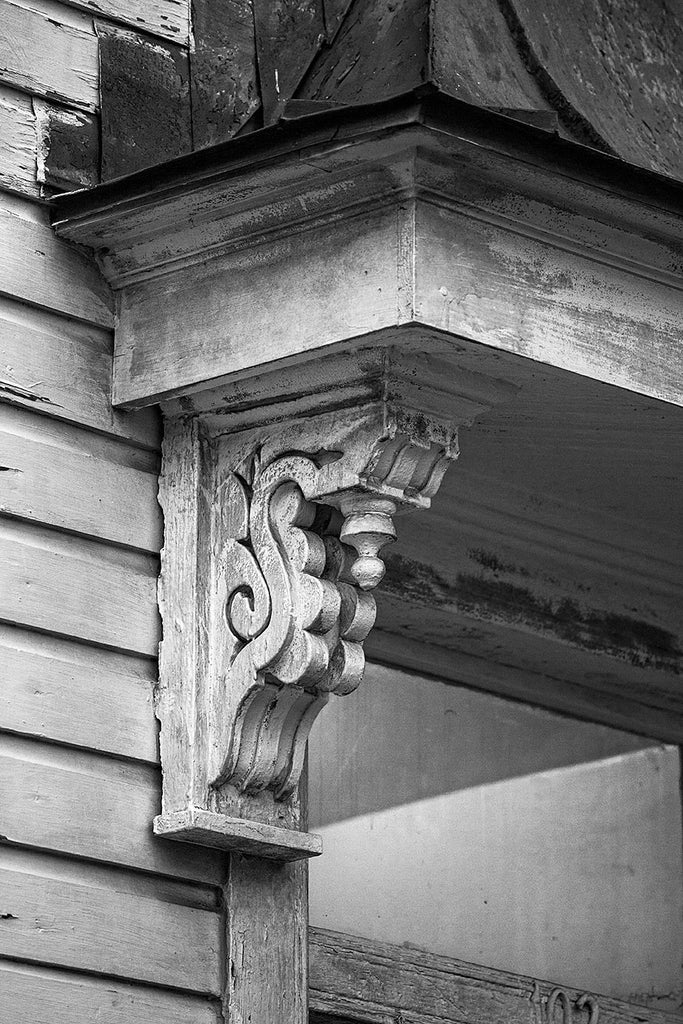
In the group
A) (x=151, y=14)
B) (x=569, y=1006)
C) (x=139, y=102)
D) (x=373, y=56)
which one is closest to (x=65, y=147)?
(x=139, y=102)

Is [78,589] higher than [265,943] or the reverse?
higher

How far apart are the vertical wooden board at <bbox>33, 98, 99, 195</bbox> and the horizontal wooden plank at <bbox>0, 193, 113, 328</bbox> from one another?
3.0 inches

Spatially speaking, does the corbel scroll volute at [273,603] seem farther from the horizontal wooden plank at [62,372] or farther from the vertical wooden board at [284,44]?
the vertical wooden board at [284,44]

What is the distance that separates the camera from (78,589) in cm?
309

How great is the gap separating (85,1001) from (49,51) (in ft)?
5.50

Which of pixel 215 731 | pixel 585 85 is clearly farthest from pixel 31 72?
pixel 215 731

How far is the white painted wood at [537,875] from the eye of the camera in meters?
3.80

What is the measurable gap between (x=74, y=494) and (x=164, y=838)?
607mm

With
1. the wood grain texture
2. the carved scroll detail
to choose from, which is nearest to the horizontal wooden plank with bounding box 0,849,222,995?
the carved scroll detail

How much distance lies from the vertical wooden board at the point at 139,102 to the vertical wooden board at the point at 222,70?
1.1 inches

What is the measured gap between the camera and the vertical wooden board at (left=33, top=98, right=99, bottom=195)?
3.23 m

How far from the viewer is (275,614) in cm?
306

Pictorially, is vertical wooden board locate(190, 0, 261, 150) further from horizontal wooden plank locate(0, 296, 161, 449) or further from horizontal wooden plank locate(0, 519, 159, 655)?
horizontal wooden plank locate(0, 519, 159, 655)

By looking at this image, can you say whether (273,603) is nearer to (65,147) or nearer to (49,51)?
(65,147)
